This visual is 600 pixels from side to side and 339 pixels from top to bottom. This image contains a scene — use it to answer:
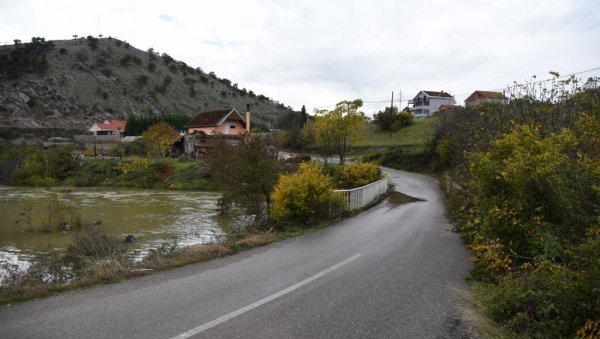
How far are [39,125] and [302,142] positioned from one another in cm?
5414

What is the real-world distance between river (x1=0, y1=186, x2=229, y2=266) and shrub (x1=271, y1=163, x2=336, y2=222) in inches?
105

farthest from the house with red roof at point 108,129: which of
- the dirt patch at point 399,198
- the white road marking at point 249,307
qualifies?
the white road marking at point 249,307

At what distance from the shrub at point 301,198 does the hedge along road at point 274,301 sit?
467cm

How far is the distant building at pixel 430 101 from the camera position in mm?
90562

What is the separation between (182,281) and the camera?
773 centimetres

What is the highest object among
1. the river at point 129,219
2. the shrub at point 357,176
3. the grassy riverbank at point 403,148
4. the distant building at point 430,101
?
the distant building at point 430,101

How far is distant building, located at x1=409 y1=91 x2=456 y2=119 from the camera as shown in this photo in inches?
3565

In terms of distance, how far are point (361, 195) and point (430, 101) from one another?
76616mm

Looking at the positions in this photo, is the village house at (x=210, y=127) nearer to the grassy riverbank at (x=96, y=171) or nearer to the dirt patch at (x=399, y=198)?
the grassy riverbank at (x=96, y=171)

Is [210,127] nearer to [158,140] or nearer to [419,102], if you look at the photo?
[158,140]

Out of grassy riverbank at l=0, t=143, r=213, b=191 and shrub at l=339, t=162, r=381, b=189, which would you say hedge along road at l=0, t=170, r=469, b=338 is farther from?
grassy riverbank at l=0, t=143, r=213, b=191

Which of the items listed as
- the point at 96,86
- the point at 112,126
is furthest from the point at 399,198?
the point at 96,86

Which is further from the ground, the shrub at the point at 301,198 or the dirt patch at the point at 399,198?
the shrub at the point at 301,198

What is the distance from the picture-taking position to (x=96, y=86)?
10600cm
